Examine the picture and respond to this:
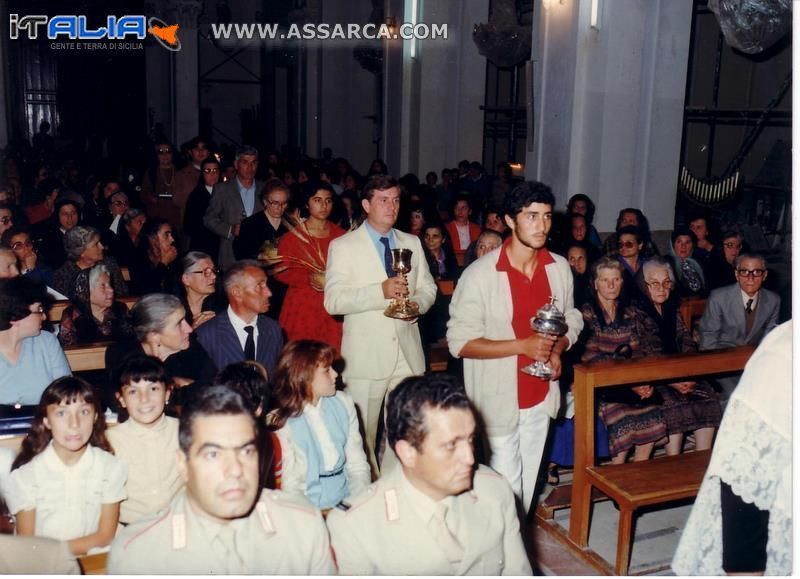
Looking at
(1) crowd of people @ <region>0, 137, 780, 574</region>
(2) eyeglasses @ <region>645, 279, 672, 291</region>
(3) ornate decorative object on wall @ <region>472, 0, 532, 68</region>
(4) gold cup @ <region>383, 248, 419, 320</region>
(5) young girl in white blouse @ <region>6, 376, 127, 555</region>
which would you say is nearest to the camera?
(1) crowd of people @ <region>0, 137, 780, 574</region>

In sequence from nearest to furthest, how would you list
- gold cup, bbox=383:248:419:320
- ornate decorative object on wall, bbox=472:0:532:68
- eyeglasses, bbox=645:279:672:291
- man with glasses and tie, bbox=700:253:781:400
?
gold cup, bbox=383:248:419:320 < eyeglasses, bbox=645:279:672:291 < man with glasses and tie, bbox=700:253:781:400 < ornate decorative object on wall, bbox=472:0:532:68

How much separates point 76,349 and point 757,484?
3.45 m

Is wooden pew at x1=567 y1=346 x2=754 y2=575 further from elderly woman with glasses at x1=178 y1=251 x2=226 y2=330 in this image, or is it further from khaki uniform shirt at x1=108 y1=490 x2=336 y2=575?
elderly woman with glasses at x1=178 y1=251 x2=226 y2=330

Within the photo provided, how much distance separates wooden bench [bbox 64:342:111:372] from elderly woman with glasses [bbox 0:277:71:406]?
11.1 inches

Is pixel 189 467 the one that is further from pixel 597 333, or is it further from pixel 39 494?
pixel 597 333

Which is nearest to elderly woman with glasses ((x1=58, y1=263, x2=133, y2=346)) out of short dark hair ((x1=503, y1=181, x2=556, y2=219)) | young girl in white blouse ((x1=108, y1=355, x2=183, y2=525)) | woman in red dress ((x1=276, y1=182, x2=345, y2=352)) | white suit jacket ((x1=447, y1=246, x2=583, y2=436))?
woman in red dress ((x1=276, y1=182, x2=345, y2=352))

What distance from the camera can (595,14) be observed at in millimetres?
8016

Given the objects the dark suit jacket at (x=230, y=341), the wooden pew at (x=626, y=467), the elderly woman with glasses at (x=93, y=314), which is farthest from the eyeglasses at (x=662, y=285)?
the elderly woman with glasses at (x=93, y=314)

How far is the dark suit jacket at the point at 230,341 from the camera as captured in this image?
4191mm

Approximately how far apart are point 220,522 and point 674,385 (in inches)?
131

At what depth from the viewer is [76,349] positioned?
165 inches

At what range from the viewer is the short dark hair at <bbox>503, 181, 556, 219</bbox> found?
136 inches

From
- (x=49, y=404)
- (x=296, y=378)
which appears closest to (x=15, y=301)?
(x=49, y=404)

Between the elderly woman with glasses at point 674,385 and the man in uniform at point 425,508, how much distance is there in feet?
8.35
